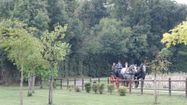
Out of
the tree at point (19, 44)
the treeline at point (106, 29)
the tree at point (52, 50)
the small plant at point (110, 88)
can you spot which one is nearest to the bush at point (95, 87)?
the small plant at point (110, 88)

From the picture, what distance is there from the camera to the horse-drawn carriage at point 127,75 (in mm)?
33784

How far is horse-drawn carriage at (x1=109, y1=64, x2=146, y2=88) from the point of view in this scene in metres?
33.8

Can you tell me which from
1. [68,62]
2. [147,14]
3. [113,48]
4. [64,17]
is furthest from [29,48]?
[147,14]

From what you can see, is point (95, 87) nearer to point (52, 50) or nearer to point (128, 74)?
point (128, 74)

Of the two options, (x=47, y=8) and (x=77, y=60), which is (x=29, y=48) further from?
(x=77, y=60)

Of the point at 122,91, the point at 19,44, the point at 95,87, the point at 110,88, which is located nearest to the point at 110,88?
the point at 110,88

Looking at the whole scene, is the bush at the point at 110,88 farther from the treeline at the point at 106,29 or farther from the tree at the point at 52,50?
the treeline at the point at 106,29

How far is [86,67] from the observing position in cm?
5872

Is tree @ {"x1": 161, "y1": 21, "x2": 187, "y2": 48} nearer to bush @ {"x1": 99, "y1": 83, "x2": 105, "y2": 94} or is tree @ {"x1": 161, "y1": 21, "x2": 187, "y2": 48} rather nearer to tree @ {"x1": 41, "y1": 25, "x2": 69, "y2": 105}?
tree @ {"x1": 41, "y1": 25, "x2": 69, "y2": 105}

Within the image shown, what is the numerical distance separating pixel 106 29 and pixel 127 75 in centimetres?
A: 2374

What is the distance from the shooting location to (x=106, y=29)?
59344 mm

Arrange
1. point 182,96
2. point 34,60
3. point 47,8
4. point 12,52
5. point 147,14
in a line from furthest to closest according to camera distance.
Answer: point 147,14, point 47,8, point 182,96, point 34,60, point 12,52

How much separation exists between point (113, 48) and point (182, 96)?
31.4m

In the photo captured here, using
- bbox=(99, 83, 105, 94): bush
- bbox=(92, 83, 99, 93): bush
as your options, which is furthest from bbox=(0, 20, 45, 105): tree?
bbox=(92, 83, 99, 93): bush
